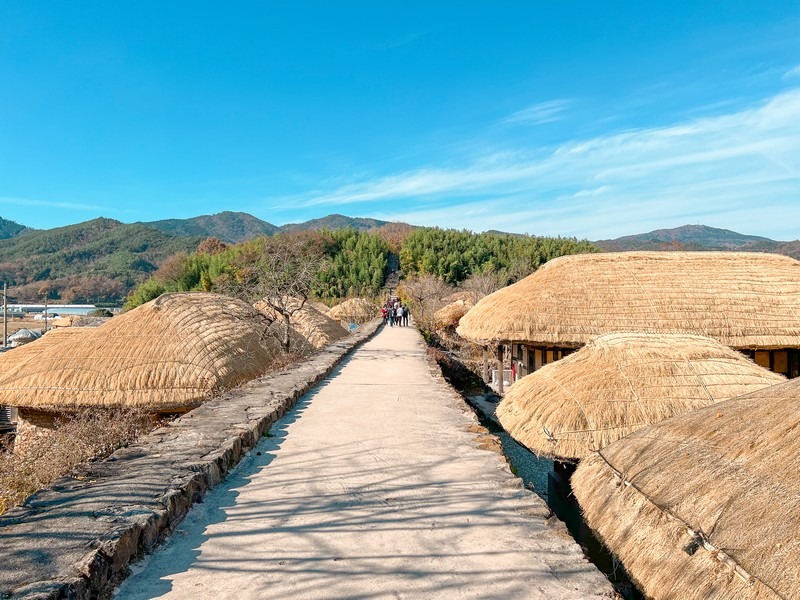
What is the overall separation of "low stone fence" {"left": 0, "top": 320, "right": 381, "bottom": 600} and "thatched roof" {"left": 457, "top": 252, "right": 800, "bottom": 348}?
329 inches

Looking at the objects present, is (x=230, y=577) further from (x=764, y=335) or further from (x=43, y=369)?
(x=764, y=335)

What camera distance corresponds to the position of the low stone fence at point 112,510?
8.52ft

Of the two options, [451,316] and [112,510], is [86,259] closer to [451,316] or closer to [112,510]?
[451,316]

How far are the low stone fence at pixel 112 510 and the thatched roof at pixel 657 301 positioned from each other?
8359mm

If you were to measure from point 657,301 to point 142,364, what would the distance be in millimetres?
11112

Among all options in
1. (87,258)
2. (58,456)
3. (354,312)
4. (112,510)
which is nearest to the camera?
(112,510)

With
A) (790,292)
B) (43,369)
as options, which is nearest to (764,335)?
(790,292)

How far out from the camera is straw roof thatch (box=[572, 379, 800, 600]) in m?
2.98

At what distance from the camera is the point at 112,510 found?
3.31 m

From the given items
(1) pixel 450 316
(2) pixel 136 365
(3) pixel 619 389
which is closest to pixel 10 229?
(1) pixel 450 316

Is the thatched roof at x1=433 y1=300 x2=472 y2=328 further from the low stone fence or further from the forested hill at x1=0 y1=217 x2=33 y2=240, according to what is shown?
the forested hill at x1=0 y1=217 x2=33 y2=240

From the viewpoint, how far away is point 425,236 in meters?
56.6

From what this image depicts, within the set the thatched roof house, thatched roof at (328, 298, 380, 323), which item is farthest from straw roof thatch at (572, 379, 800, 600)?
thatched roof at (328, 298, 380, 323)

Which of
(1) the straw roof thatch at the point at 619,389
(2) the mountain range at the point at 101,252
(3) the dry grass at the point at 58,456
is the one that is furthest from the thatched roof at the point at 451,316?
(2) the mountain range at the point at 101,252
